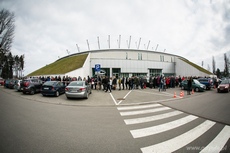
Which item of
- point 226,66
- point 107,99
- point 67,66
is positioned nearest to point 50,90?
point 107,99

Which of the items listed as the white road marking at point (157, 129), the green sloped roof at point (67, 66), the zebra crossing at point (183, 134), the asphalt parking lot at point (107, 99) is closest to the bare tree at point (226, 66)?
the asphalt parking lot at point (107, 99)

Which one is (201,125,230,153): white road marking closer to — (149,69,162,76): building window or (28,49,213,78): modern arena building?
(28,49,213,78): modern arena building

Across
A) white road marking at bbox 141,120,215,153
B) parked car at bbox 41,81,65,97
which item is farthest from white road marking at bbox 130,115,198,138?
parked car at bbox 41,81,65,97

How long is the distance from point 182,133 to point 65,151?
3645 millimetres

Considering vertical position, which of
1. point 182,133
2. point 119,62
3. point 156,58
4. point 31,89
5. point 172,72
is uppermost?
point 156,58

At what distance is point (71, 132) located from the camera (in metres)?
3.65

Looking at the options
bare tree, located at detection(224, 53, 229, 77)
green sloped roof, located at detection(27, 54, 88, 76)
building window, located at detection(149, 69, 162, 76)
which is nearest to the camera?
green sloped roof, located at detection(27, 54, 88, 76)

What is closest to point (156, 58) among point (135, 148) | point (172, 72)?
point (172, 72)

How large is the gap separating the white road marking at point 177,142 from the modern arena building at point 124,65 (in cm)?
2600

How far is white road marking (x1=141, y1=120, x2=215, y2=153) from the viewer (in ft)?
9.16

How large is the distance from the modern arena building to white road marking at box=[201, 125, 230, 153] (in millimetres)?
26534

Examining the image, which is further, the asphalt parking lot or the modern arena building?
the modern arena building

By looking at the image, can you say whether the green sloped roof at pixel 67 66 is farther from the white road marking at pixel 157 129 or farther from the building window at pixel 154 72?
the white road marking at pixel 157 129

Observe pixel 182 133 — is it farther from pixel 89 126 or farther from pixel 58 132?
pixel 58 132
